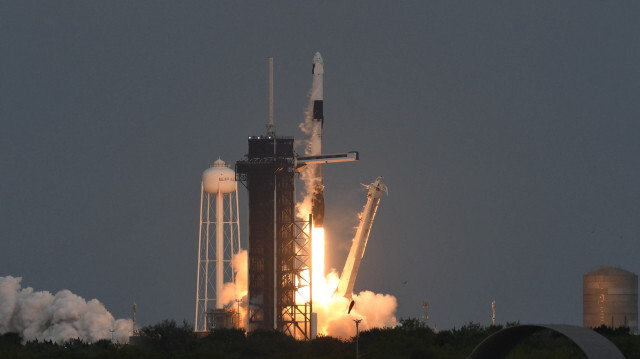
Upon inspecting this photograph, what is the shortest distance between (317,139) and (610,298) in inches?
1510

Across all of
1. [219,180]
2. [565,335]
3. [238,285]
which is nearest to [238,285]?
[238,285]

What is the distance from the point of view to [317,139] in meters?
142

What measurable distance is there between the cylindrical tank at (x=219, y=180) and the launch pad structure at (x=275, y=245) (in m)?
11.2

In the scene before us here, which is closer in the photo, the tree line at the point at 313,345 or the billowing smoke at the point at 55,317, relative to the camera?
the tree line at the point at 313,345

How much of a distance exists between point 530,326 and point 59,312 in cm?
10577

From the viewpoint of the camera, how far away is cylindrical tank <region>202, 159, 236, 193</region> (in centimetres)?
14875

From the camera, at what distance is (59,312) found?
15412cm

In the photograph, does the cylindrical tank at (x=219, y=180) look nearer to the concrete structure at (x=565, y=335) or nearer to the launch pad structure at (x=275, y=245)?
the launch pad structure at (x=275, y=245)

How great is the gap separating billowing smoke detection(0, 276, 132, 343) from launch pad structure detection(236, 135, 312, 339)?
21992 millimetres

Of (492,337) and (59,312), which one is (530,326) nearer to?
(492,337)

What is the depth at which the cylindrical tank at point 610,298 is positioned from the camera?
475 ft

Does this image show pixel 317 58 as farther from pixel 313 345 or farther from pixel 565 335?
pixel 565 335

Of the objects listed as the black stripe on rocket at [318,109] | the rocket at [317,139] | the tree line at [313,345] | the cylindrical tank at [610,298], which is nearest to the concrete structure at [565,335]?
the tree line at [313,345]

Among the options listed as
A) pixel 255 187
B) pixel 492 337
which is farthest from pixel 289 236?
pixel 492 337
